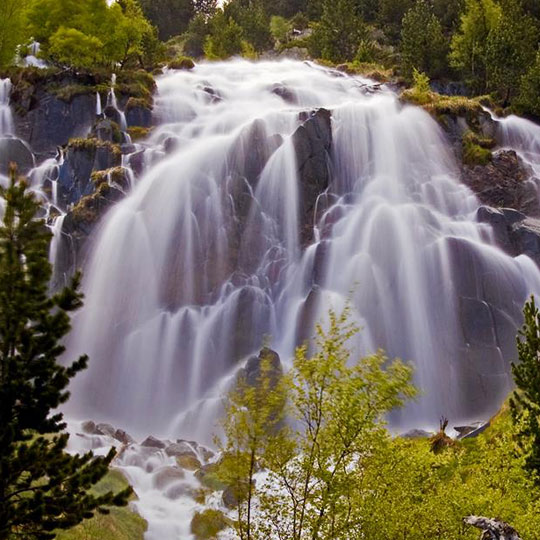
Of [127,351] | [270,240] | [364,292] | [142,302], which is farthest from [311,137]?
[127,351]

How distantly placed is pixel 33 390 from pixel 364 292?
71.7ft

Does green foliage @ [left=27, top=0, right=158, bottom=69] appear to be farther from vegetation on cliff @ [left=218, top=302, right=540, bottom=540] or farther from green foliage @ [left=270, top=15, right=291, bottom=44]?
vegetation on cliff @ [left=218, top=302, right=540, bottom=540]

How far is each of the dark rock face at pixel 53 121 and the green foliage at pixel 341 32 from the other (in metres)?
34.4

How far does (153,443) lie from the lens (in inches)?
872

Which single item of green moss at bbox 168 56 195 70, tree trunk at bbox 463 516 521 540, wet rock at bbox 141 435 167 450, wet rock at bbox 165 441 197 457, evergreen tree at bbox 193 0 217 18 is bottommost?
wet rock at bbox 141 435 167 450

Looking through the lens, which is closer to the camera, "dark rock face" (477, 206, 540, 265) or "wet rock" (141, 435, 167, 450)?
"wet rock" (141, 435, 167, 450)

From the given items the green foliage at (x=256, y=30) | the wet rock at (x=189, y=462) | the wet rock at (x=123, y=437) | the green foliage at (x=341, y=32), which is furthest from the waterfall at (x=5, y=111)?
the green foliage at (x=256, y=30)

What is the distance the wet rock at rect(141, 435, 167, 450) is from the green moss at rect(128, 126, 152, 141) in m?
23.5

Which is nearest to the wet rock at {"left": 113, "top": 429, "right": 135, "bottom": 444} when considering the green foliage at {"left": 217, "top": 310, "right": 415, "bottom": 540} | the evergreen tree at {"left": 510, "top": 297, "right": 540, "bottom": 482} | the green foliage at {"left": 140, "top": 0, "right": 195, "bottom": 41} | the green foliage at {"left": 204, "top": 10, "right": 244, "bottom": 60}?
the evergreen tree at {"left": 510, "top": 297, "right": 540, "bottom": 482}

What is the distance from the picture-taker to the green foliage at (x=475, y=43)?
5469 centimetres

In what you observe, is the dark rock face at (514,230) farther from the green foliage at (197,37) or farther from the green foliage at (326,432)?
the green foliage at (197,37)

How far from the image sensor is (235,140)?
35812 mm

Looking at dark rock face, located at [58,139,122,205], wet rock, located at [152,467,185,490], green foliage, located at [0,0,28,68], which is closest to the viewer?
wet rock, located at [152,467,185,490]

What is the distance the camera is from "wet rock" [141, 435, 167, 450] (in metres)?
22.0
